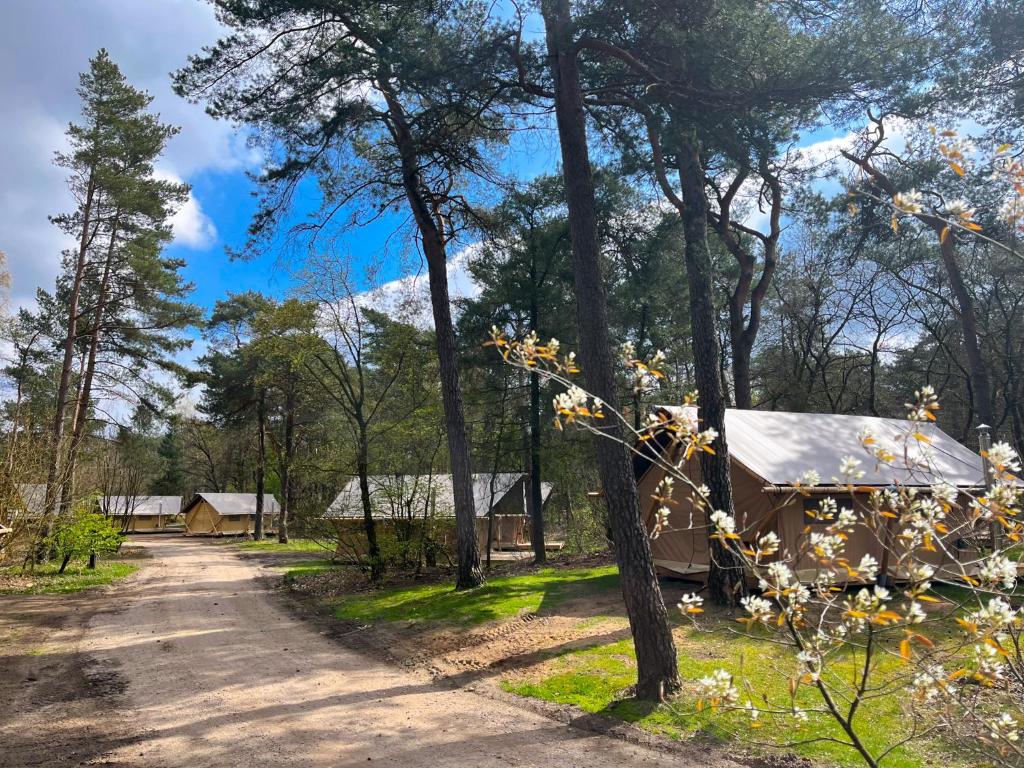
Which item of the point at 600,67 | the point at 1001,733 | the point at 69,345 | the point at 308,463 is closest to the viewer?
the point at 1001,733

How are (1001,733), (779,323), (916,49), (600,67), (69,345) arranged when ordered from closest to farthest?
(1001,733), (916,49), (600,67), (69,345), (779,323)

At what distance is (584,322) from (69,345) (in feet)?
53.2

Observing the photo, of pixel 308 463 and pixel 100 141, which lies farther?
pixel 100 141

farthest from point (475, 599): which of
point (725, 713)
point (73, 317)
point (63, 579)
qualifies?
point (73, 317)

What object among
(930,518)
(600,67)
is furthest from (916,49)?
(930,518)

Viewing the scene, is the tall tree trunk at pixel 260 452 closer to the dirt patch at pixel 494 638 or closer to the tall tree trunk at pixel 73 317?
the tall tree trunk at pixel 73 317

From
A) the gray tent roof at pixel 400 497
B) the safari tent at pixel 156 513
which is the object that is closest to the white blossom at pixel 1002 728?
the gray tent roof at pixel 400 497

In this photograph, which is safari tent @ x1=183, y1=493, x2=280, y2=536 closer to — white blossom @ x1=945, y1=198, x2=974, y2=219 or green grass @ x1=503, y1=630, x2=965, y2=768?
green grass @ x1=503, y1=630, x2=965, y2=768

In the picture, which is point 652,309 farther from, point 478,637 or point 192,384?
point 192,384

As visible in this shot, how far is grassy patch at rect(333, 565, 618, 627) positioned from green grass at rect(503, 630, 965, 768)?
253cm

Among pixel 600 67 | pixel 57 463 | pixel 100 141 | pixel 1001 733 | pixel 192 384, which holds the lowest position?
pixel 1001 733

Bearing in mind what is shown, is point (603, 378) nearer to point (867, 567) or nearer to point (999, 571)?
point (867, 567)

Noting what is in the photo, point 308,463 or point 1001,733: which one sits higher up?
point 308,463

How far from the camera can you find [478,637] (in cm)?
849
